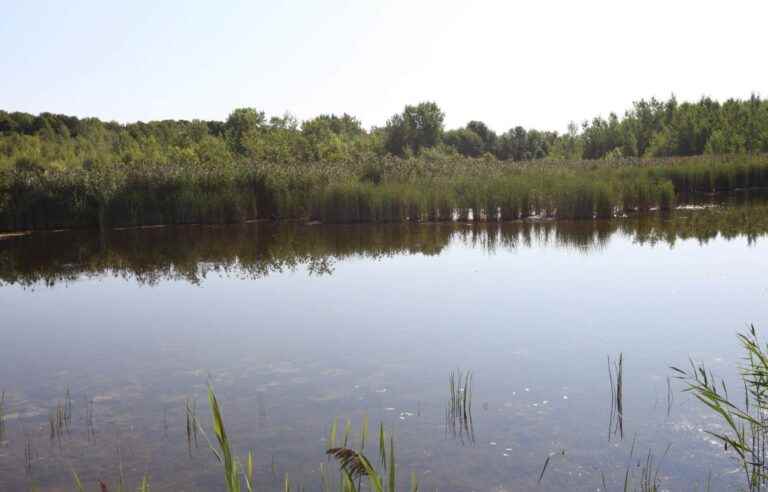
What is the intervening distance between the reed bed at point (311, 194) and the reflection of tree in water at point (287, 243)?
2.74 feet

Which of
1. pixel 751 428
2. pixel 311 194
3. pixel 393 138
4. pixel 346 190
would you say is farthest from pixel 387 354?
pixel 393 138

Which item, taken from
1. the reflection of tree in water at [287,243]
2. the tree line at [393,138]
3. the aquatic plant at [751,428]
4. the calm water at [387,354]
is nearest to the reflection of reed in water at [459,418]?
the calm water at [387,354]

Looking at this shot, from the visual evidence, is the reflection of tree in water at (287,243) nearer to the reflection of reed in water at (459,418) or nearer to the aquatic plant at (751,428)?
the reflection of reed in water at (459,418)

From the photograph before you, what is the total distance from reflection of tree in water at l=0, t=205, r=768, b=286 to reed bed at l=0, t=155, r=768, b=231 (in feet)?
2.74

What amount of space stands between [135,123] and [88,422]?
226 feet

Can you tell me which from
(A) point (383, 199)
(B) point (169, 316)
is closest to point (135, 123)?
(A) point (383, 199)

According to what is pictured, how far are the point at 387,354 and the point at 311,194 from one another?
13.9 metres

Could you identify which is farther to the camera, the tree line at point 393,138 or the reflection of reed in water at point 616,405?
the tree line at point 393,138

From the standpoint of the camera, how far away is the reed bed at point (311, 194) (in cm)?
1875

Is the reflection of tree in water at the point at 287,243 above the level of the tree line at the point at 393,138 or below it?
below

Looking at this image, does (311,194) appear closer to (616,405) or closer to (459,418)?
(459,418)

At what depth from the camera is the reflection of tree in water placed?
13109mm

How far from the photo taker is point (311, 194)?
20516mm

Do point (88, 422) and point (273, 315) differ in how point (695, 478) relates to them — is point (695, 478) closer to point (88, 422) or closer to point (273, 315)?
point (88, 422)
